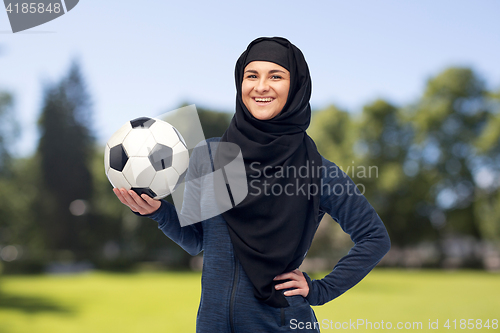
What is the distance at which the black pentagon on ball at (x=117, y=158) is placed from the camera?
2.38m

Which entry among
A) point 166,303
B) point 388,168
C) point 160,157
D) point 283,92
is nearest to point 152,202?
point 160,157

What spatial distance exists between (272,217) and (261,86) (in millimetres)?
706

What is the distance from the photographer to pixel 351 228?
A: 2357mm

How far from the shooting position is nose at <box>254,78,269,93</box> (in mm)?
2219

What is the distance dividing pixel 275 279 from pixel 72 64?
37.7m

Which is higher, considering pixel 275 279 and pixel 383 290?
pixel 275 279

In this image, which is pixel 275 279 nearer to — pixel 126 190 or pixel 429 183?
pixel 126 190

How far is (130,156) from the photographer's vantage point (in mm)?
2434

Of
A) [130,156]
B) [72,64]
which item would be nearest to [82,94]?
[72,64]

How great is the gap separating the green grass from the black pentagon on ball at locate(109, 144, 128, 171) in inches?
295

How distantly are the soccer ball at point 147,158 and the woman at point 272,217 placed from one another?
9cm

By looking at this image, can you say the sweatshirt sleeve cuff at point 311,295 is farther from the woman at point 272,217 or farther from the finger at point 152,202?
the finger at point 152,202

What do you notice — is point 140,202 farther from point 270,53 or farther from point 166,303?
point 166,303

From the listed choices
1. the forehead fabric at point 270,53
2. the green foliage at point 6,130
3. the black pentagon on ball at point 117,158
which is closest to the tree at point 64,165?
the green foliage at point 6,130
